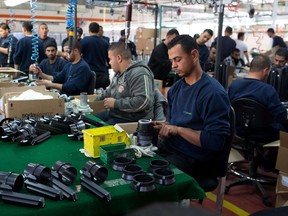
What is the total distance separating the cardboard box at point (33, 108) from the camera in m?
2.22

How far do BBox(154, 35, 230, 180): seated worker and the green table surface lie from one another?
37 centimetres

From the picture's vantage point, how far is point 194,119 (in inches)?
75.6

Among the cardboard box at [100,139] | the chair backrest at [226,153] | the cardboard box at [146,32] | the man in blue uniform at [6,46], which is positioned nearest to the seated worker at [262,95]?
the chair backrest at [226,153]

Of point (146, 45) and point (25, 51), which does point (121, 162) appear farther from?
point (146, 45)

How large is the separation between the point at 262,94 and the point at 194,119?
99 cm

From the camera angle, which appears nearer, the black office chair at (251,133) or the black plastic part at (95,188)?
the black plastic part at (95,188)

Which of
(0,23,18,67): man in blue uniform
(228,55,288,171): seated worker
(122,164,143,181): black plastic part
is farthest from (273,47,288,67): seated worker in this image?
(0,23,18,67): man in blue uniform

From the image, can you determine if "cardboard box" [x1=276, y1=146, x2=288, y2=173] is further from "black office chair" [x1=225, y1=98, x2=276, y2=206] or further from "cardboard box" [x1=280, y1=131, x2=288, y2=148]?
"black office chair" [x1=225, y1=98, x2=276, y2=206]

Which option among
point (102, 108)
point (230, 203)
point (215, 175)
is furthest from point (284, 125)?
point (102, 108)

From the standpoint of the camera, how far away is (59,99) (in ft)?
7.66

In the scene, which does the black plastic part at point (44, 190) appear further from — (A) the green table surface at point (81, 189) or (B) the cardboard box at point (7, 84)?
(B) the cardboard box at point (7, 84)

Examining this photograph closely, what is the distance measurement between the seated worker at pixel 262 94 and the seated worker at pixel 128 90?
0.74 m

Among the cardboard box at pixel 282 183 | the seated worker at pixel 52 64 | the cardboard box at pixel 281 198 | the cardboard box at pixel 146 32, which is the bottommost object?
the cardboard box at pixel 281 198

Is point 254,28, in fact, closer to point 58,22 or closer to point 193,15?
point 193,15
